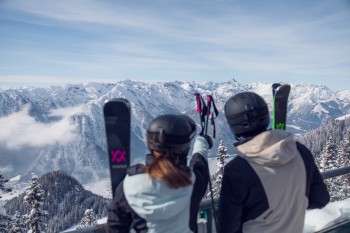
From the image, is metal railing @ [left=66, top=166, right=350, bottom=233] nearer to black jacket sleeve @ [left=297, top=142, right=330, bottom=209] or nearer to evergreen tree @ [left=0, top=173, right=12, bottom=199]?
black jacket sleeve @ [left=297, top=142, right=330, bottom=209]

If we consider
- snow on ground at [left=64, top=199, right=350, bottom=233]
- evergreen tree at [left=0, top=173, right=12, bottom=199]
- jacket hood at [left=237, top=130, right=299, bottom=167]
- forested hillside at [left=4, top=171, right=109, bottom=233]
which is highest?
jacket hood at [left=237, top=130, right=299, bottom=167]

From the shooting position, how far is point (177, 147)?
2.70 meters

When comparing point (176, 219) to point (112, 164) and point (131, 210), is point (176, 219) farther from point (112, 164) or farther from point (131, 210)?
point (112, 164)

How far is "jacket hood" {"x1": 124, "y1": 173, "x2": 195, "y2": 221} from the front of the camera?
253 centimetres

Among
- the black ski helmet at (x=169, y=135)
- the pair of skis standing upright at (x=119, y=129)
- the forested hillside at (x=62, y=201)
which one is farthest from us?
the forested hillside at (x=62, y=201)

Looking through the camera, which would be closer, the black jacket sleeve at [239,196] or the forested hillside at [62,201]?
the black jacket sleeve at [239,196]

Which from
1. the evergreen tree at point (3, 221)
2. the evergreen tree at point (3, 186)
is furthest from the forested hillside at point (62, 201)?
the evergreen tree at point (3, 221)

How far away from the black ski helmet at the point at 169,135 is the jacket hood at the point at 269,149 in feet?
1.54

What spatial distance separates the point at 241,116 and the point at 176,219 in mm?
1016

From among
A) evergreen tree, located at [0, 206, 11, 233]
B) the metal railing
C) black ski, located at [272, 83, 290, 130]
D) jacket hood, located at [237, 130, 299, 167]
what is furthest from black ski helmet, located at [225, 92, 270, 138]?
evergreen tree, located at [0, 206, 11, 233]

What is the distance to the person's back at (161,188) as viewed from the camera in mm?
2537

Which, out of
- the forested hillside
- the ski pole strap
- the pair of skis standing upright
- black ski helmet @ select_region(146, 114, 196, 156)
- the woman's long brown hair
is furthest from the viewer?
the forested hillside

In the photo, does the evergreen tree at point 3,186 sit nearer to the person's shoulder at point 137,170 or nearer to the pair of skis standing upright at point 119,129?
the pair of skis standing upright at point 119,129

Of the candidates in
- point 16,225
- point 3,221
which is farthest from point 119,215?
point 16,225
